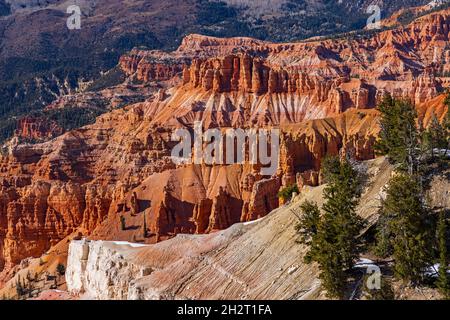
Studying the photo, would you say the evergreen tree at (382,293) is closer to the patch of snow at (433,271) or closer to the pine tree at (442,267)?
the patch of snow at (433,271)

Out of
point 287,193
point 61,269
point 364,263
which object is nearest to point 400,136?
point 364,263

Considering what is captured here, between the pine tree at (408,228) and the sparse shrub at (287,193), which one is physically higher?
the pine tree at (408,228)

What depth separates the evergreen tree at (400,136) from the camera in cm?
4816

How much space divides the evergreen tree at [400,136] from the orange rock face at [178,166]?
21964mm

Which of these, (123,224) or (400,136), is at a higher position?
(400,136)

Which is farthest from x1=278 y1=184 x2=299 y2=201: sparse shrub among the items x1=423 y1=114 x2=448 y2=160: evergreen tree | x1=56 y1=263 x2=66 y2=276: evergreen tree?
x1=56 y1=263 x2=66 y2=276: evergreen tree

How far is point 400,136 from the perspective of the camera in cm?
5059

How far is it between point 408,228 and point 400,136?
11516mm

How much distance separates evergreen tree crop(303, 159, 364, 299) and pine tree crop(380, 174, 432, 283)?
204cm

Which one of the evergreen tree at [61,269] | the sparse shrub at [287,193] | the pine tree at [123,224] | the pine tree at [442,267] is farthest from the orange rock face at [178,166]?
the pine tree at [442,267]

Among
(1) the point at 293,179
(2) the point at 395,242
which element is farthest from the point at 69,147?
(2) the point at 395,242

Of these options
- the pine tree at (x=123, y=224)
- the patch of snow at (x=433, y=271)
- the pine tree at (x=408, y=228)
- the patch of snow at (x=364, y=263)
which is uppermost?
the pine tree at (x=408, y=228)

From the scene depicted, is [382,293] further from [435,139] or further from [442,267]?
[435,139]
